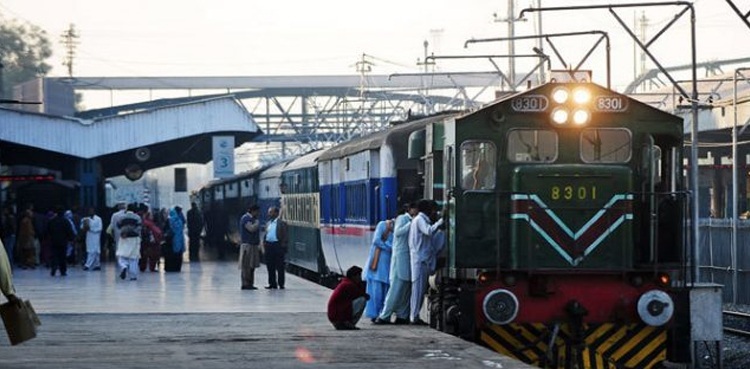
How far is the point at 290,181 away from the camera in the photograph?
40.1m

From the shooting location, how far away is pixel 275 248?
28.8 meters

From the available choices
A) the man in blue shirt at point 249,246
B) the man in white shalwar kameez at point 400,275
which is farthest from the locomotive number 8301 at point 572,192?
the man in blue shirt at point 249,246

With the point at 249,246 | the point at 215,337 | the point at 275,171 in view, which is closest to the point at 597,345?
the point at 215,337

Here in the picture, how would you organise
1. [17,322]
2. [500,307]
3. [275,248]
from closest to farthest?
[17,322] < [500,307] < [275,248]

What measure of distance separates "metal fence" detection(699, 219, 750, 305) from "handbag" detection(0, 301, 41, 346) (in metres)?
21.0

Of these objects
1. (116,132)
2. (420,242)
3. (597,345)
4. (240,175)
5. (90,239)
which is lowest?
(597,345)

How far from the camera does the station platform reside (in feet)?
48.3

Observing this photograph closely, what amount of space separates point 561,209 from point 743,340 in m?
7.84

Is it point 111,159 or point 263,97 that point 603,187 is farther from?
point 263,97

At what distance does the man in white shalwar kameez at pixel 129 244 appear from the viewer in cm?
3303

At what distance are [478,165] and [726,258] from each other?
18.0 meters

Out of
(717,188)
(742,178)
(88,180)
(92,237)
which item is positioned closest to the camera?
(92,237)

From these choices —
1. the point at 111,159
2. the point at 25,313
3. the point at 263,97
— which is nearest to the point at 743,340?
the point at 25,313

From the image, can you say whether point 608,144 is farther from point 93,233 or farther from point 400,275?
point 93,233
